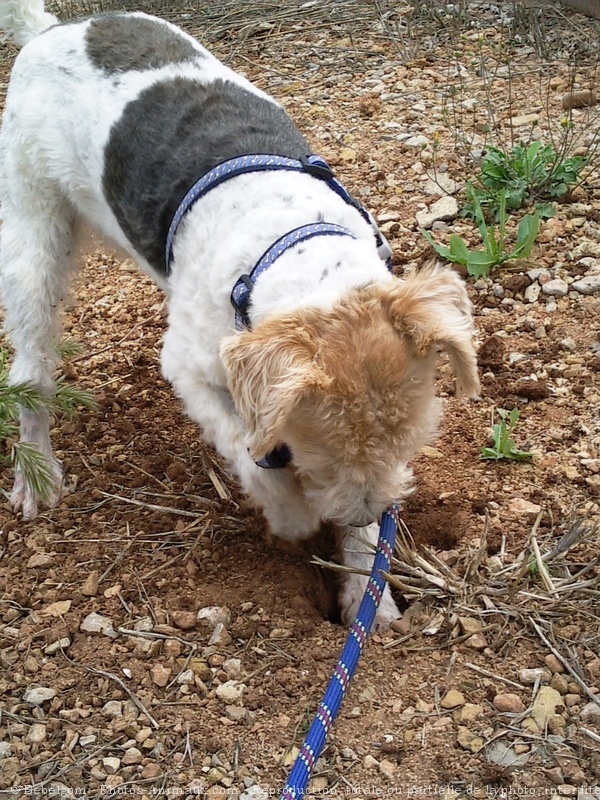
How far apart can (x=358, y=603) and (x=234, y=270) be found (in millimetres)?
1344

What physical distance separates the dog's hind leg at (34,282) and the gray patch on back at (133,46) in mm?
632

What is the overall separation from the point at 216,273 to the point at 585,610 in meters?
1.77

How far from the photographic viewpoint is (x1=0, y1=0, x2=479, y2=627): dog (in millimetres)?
2619

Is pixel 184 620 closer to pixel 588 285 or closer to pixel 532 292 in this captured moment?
pixel 532 292

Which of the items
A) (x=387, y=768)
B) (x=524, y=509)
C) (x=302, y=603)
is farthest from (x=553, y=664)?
(x=302, y=603)

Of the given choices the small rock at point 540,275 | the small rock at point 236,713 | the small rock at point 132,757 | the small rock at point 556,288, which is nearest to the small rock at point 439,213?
the small rock at point 540,275

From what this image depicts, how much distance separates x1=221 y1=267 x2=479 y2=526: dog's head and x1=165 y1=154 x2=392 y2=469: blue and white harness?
307 millimetres

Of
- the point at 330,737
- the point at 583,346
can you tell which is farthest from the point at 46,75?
the point at 330,737

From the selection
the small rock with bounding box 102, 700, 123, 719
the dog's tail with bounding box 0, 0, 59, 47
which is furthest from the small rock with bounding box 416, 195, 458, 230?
the small rock with bounding box 102, 700, 123, 719

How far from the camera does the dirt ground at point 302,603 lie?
2.57 meters

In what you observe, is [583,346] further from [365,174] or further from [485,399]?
[365,174]

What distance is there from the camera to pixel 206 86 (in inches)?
145

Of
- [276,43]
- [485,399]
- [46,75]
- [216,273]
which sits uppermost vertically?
[46,75]

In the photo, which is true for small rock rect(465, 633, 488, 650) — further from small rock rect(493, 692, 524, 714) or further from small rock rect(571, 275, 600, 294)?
small rock rect(571, 275, 600, 294)
